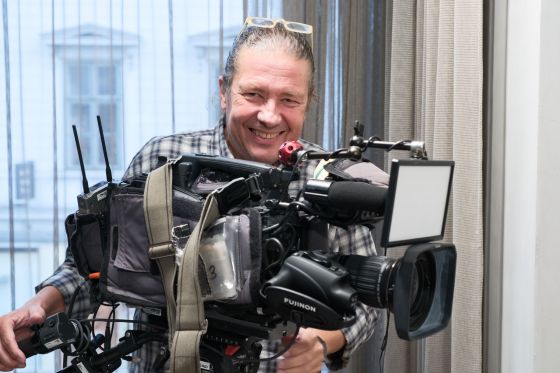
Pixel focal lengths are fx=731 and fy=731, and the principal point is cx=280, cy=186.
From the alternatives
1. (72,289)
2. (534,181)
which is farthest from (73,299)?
(534,181)

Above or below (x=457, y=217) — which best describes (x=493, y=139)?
above

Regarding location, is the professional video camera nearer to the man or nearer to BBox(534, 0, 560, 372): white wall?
the man

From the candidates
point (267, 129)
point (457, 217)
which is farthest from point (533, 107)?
point (267, 129)

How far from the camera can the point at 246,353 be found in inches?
36.9

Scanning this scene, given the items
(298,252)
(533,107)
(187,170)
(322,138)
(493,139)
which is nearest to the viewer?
(298,252)

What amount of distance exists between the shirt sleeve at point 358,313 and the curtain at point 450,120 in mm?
560

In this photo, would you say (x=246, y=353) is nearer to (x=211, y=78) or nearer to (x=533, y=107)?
(x=533, y=107)

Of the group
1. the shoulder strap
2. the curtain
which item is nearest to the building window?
the curtain

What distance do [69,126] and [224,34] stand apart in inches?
23.0

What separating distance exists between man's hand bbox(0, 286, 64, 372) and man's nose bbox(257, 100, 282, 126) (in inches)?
17.2

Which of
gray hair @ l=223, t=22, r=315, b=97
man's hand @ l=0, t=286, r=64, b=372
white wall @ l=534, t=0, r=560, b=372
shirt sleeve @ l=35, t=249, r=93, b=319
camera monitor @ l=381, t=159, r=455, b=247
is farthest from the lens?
white wall @ l=534, t=0, r=560, b=372

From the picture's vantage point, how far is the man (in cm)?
119

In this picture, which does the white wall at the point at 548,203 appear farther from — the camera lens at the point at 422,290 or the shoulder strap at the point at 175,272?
the shoulder strap at the point at 175,272

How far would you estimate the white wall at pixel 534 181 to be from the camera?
1.55 metres
